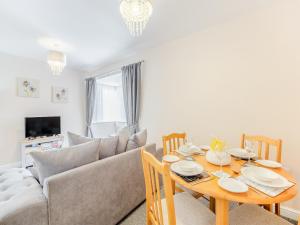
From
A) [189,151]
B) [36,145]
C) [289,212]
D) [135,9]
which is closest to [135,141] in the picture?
[189,151]

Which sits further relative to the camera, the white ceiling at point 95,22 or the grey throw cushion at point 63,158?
the white ceiling at point 95,22

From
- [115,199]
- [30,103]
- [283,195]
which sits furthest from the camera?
[30,103]

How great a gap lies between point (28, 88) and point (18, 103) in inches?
16.5

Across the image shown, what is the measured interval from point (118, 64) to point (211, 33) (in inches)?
93.0

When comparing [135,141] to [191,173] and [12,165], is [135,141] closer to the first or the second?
[191,173]

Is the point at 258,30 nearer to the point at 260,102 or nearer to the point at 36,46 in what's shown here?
the point at 260,102

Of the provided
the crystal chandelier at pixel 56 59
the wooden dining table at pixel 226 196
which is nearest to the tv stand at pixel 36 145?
the crystal chandelier at pixel 56 59

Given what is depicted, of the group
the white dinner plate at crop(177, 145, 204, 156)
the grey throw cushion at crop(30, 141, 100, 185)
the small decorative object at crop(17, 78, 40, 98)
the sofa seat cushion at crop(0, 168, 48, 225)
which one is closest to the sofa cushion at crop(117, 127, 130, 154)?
the grey throw cushion at crop(30, 141, 100, 185)

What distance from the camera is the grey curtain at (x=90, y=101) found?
4.53 m

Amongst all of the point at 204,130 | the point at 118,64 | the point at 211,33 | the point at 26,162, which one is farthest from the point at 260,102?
the point at 26,162

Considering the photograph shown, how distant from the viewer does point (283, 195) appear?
34.7 inches

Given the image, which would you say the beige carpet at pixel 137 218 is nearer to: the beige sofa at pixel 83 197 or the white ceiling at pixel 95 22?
the beige sofa at pixel 83 197

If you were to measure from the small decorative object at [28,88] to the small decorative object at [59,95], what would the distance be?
0.37 metres

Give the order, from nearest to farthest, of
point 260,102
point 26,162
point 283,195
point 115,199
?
point 283,195 < point 115,199 < point 260,102 < point 26,162
